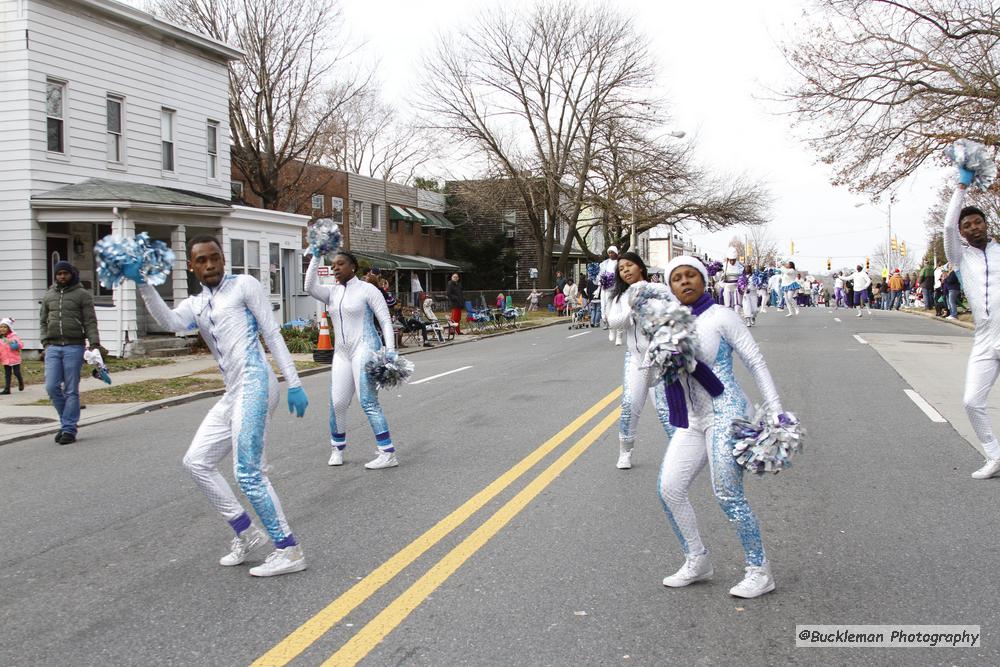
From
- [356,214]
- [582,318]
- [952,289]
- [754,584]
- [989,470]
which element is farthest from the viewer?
[356,214]

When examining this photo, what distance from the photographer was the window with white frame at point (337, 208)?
44.5m

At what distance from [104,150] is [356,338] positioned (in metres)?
16.8

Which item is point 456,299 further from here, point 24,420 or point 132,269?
point 132,269

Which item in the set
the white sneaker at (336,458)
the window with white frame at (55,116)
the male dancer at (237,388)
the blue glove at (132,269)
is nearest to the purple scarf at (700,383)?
the male dancer at (237,388)


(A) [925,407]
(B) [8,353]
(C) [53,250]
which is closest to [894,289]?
(A) [925,407]

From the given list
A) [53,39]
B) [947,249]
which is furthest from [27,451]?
[53,39]

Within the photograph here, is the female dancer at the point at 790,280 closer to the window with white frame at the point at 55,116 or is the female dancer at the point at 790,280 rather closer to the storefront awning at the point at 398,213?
the window with white frame at the point at 55,116

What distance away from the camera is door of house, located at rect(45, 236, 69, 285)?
70.1 feet

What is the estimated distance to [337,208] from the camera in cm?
4503

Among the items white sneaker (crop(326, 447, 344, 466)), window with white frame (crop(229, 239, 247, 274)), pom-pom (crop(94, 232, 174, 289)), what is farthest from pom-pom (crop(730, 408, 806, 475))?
window with white frame (crop(229, 239, 247, 274))

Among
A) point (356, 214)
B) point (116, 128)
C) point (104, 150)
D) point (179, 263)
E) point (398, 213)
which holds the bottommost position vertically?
point (179, 263)

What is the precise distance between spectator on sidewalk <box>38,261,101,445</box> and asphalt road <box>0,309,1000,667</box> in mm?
440

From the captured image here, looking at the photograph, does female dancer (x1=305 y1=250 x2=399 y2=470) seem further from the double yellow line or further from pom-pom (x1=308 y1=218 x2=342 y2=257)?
the double yellow line

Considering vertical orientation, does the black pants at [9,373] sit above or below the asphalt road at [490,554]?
above
